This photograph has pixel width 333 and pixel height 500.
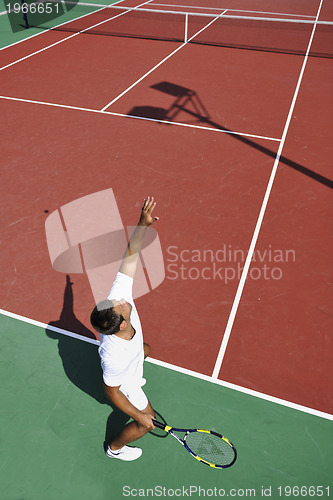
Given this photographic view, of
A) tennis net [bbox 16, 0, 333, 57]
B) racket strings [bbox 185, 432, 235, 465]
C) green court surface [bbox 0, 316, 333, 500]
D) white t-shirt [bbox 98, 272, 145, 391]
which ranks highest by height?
tennis net [bbox 16, 0, 333, 57]

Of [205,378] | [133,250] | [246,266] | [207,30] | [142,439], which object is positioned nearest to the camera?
[133,250]

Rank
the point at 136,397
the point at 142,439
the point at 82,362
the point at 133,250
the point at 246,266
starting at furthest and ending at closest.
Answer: the point at 246,266 → the point at 82,362 → the point at 142,439 → the point at 133,250 → the point at 136,397

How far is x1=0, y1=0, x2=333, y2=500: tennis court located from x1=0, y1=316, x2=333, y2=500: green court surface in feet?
0.05

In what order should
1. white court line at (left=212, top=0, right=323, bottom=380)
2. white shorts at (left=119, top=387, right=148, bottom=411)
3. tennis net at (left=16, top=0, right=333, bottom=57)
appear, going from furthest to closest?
tennis net at (left=16, top=0, right=333, bottom=57) < white court line at (left=212, top=0, right=323, bottom=380) < white shorts at (left=119, top=387, right=148, bottom=411)

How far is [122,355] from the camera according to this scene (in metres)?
3.39

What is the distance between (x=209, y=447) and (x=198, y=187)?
16.6ft

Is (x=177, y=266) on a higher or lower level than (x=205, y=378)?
higher

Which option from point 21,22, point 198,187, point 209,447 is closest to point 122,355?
point 209,447

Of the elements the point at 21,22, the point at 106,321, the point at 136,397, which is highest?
the point at 21,22

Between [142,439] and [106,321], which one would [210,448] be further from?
[106,321]

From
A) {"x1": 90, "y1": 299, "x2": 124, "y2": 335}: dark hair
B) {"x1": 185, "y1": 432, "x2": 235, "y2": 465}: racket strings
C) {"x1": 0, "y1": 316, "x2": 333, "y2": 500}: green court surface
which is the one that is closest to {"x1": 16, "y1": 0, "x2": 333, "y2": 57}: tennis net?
{"x1": 0, "y1": 316, "x2": 333, "y2": 500}: green court surface

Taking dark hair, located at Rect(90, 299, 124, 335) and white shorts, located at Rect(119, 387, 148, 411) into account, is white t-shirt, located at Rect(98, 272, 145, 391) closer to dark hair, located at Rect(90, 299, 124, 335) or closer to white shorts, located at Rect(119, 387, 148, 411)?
white shorts, located at Rect(119, 387, 148, 411)

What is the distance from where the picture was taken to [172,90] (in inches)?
456

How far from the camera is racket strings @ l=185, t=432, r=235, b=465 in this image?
3.92 m
